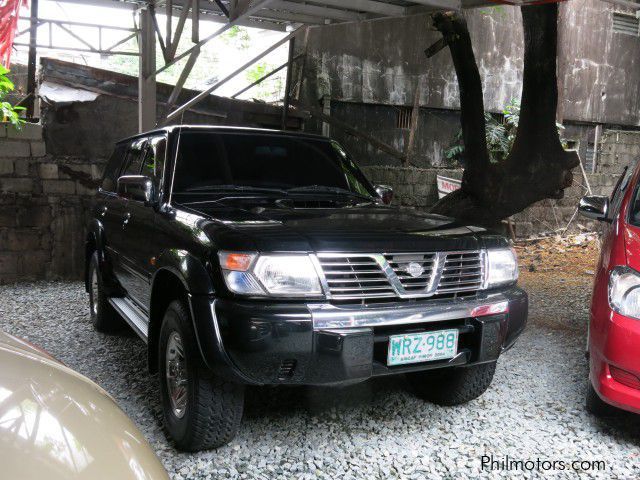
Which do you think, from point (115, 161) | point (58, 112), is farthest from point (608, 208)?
point (58, 112)

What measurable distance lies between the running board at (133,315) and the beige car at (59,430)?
2102mm

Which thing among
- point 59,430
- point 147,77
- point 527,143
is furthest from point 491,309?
point 147,77

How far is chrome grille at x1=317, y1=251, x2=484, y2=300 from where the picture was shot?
2.77 meters

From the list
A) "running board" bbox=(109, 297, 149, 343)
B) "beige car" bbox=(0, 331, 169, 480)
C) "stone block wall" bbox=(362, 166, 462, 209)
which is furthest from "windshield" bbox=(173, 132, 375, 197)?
"stone block wall" bbox=(362, 166, 462, 209)

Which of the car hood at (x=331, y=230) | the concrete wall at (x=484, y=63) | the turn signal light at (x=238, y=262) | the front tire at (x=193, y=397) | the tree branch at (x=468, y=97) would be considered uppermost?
the concrete wall at (x=484, y=63)

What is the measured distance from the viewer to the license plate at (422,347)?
9.30ft

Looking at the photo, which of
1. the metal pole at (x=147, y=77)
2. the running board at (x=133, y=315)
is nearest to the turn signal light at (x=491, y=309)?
the running board at (x=133, y=315)

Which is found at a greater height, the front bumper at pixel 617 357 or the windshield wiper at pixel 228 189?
the windshield wiper at pixel 228 189

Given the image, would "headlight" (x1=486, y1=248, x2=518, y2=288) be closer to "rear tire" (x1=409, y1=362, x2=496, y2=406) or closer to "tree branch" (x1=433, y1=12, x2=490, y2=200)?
"rear tire" (x1=409, y1=362, x2=496, y2=406)

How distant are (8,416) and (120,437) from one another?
25 centimetres

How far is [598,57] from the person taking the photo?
48.1 feet

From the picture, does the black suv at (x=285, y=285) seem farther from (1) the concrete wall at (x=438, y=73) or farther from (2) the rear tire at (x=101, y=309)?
(1) the concrete wall at (x=438, y=73)
